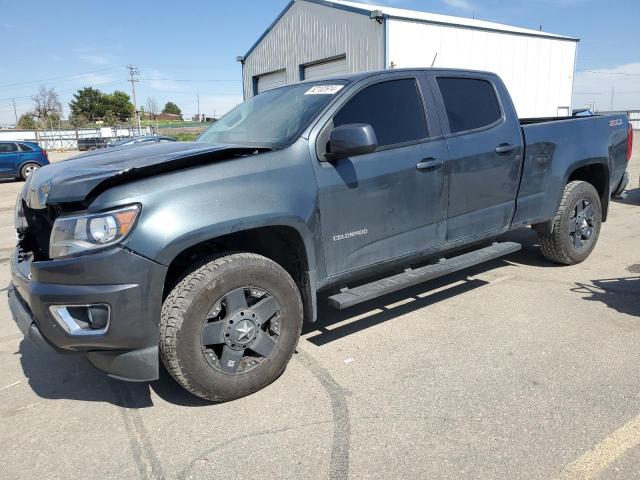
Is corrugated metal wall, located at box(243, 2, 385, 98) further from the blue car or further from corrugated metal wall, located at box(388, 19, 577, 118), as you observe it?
the blue car

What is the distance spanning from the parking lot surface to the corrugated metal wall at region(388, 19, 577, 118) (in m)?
14.0

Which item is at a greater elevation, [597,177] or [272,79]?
[272,79]

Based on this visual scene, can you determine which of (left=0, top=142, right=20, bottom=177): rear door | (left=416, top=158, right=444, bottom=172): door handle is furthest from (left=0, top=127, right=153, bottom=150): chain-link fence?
(left=416, top=158, right=444, bottom=172): door handle

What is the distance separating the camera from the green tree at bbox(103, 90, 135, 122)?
8794 cm

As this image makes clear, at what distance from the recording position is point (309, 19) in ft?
64.2

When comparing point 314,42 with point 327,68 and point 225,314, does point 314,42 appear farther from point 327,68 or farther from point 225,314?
point 225,314

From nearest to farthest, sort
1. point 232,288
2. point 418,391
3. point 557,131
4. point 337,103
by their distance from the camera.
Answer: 1. point 232,288
2. point 418,391
3. point 337,103
4. point 557,131

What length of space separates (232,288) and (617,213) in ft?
25.2

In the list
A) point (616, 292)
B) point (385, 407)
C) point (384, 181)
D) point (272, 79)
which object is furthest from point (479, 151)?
point (272, 79)

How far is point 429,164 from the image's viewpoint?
369 centimetres

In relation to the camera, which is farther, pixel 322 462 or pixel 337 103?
→ pixel 337 103

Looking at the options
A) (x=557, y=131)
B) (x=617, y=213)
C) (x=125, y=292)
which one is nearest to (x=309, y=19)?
(x=617, y=213)

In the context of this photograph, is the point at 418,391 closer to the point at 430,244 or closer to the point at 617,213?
the point at 430,244

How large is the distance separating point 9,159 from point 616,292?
20.7 m
